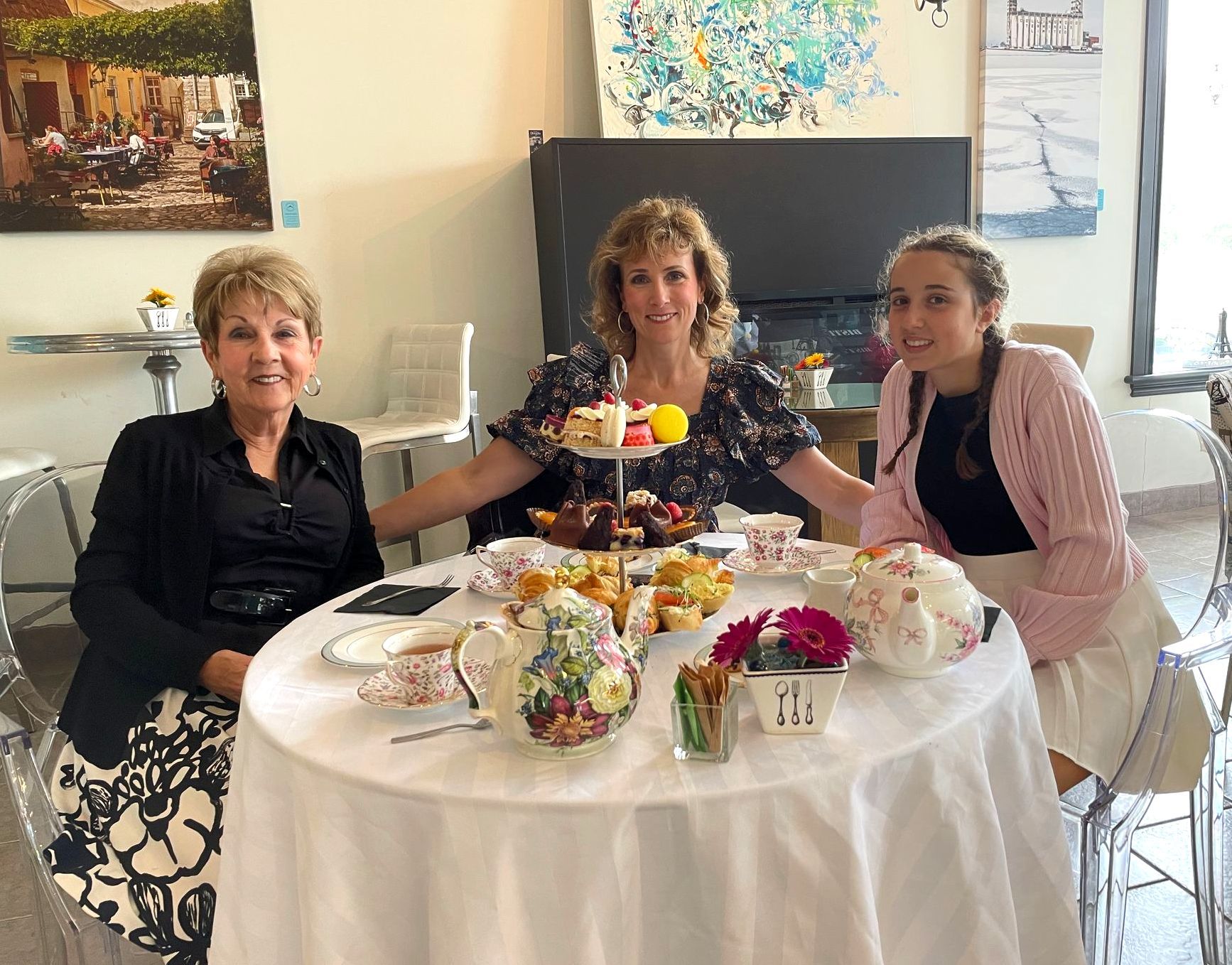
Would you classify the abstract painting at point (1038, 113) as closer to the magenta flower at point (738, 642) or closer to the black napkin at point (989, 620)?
the black napkin at point (989, 620)

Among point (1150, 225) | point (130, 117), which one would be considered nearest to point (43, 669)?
point (130, 117)

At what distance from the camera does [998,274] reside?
1783mm

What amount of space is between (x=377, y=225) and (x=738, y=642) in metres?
3.37

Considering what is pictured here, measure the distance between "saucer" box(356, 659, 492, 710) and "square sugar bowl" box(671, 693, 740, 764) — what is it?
0.76 feet

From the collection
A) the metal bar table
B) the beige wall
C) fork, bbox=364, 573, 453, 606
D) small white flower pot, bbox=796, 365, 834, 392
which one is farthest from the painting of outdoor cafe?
fork, bbox=364, 573, 453, 606

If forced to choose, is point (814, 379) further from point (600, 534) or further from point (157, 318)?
point (600, 534)

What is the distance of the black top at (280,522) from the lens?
1688 mm

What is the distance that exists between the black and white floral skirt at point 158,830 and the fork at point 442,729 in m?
0.47

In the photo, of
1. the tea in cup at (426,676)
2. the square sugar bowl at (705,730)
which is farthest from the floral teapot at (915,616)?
the tea in cup at (426,676)

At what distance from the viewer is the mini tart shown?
4.56 ft

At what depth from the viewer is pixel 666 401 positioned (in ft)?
7.14

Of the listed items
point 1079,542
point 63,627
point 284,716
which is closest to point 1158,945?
point 1079,542

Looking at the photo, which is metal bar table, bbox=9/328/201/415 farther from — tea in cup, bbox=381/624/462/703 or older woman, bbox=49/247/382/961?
tea in cup, bbox=381/624/462/703

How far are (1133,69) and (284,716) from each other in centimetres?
538
